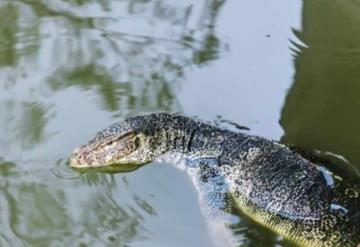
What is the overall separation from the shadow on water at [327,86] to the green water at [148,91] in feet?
0.04

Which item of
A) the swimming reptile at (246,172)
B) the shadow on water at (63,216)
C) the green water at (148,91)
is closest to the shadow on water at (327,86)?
the green water at (148,91)

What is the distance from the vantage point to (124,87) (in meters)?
6.36

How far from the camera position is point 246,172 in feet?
17.1

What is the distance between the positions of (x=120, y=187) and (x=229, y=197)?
72 cm

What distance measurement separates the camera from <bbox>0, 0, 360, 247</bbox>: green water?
5125 mm

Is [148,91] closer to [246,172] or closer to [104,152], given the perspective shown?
[104,152]

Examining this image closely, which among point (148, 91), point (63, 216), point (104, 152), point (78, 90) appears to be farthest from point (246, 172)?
point (78, 90)

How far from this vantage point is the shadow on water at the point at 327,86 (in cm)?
573

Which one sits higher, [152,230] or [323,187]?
[323,187]

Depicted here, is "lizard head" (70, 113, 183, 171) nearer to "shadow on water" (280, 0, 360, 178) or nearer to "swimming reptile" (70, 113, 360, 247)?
"swimming reptile" (70, 113, 360, 247)

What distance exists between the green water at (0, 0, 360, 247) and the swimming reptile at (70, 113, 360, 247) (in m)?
0.11

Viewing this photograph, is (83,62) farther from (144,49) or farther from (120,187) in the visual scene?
(120,187)

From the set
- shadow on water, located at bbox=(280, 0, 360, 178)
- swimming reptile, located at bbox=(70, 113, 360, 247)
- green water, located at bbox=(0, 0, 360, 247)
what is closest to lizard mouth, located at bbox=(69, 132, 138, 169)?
swimming reptile, located at bbox=(70, 113, 360, 247)

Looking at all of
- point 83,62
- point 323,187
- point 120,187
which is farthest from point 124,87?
point 323,187
